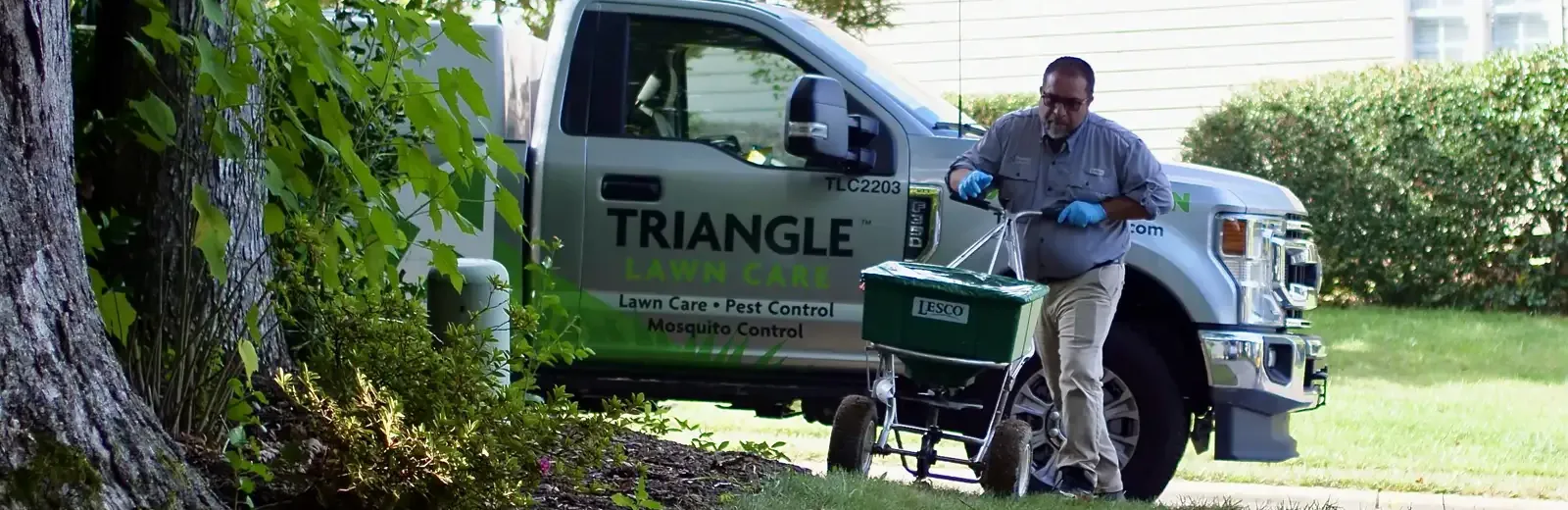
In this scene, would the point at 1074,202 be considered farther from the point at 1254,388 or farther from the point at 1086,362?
the point at 1254,388

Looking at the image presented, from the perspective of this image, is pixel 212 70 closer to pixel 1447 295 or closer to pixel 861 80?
pixel 861 80

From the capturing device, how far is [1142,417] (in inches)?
250

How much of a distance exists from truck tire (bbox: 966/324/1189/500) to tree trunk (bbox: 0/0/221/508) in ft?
12.6

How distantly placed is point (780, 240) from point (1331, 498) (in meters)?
2.63

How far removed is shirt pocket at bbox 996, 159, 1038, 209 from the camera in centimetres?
578

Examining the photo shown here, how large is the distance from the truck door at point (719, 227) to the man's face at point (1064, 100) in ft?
2.91

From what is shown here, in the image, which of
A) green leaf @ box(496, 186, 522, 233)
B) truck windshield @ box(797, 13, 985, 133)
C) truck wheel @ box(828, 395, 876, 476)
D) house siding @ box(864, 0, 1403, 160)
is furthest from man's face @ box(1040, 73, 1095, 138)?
house siding @ box(864, 0, 1403, 160)

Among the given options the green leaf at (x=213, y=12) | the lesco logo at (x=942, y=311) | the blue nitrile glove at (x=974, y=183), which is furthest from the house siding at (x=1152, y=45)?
the green leaf at (x=213, y=12)

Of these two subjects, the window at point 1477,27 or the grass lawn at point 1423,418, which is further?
the window at point 1477,27

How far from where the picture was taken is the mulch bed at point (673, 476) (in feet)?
13.7

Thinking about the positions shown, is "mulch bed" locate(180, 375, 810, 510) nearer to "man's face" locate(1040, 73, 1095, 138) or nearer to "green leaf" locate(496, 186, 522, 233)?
"green leaf" locate(496, 186, 522, 233)

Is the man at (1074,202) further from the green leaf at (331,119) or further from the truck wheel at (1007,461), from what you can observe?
the green leaf at (331,119)

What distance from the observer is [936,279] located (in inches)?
204

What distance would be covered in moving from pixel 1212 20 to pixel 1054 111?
1279 cm
